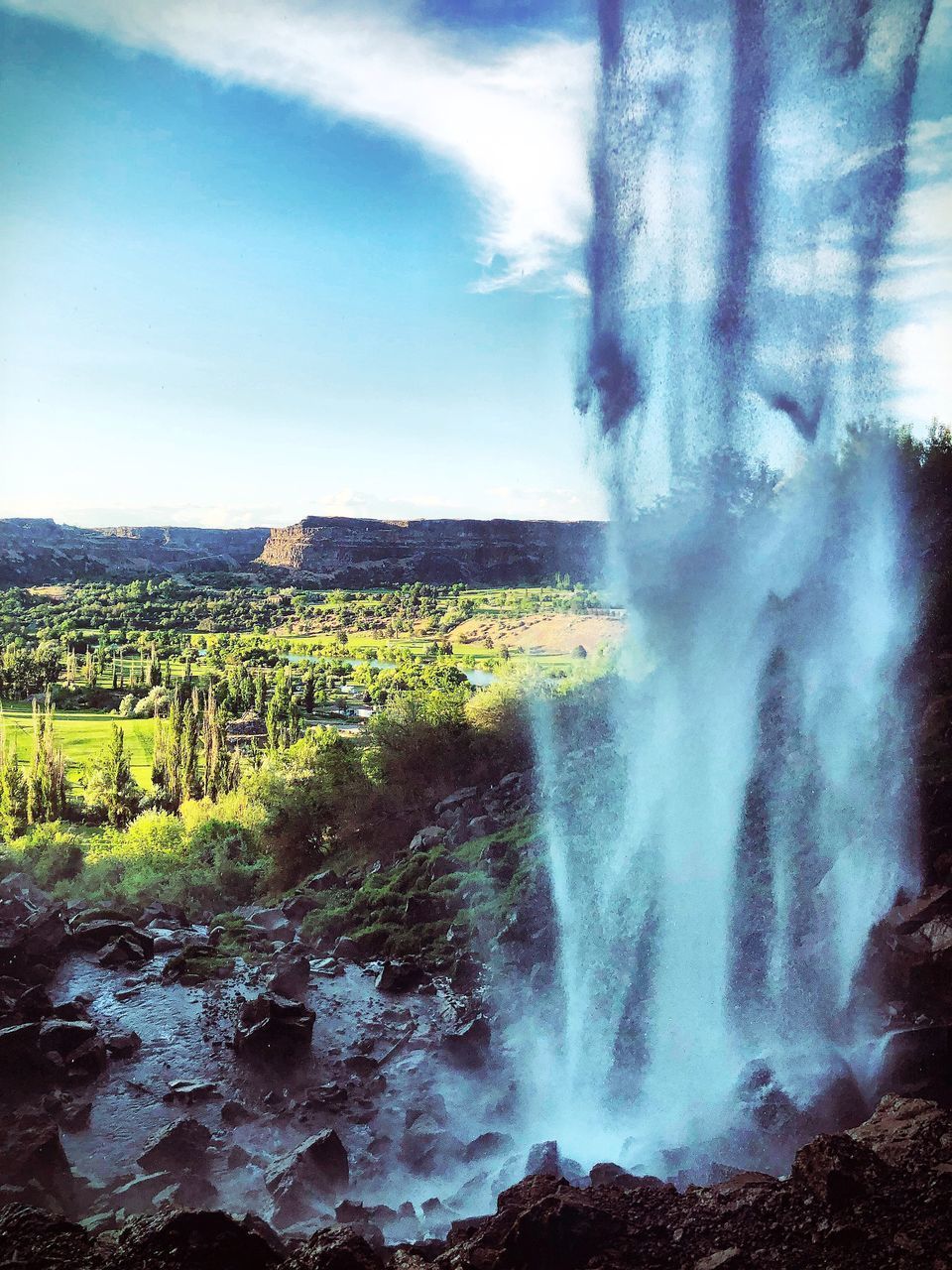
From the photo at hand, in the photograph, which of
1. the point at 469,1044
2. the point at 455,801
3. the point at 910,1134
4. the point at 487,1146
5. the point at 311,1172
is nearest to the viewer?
the point at 910,1134

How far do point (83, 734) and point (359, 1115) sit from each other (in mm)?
17720

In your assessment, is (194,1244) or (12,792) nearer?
(194,1244)

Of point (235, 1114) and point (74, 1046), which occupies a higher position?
point (74, 1046)

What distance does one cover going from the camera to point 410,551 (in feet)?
76.2

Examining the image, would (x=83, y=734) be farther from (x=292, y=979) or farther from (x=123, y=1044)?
(x=123, y=1044)

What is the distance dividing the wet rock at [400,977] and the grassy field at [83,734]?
39.7 ft

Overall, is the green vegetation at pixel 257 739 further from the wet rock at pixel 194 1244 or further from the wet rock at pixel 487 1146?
the wet rock at pixel 194 1244

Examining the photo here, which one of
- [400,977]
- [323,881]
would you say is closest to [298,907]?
[323,881]

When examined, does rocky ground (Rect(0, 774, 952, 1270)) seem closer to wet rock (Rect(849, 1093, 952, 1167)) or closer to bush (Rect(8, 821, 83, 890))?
wet rock (Rect(849, 1093, 952, 1167))

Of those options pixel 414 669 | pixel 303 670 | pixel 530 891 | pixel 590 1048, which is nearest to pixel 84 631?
pixel 303 670

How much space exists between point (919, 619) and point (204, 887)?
11.1 meters

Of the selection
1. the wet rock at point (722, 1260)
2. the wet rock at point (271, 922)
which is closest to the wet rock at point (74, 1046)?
the wet rock at point (271, 922)

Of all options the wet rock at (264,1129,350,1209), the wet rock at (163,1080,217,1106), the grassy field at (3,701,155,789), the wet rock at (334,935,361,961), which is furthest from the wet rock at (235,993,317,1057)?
the grassy field at (3,701,155,789)

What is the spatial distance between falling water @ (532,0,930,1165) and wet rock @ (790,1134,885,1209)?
2.17 meters
